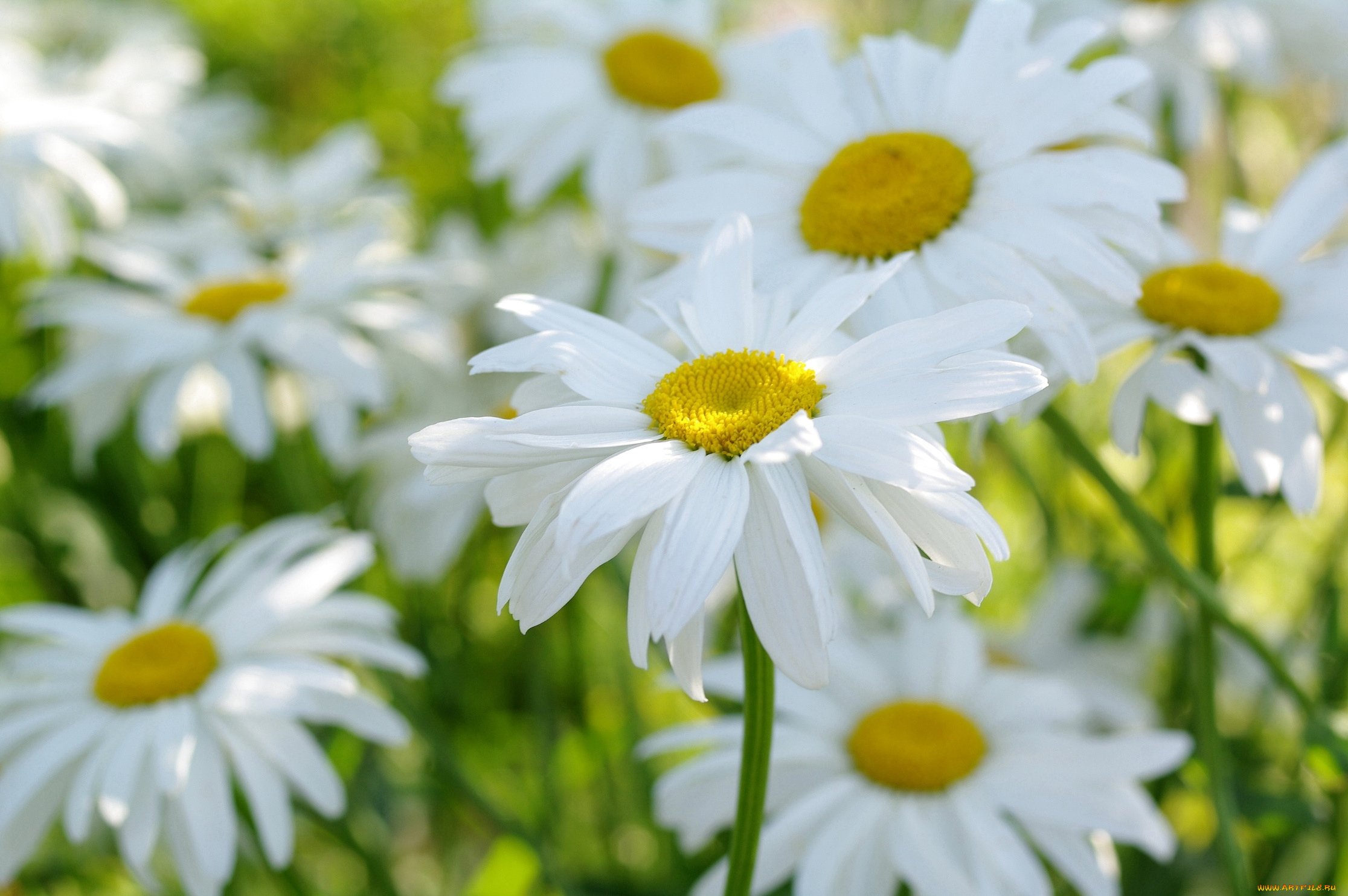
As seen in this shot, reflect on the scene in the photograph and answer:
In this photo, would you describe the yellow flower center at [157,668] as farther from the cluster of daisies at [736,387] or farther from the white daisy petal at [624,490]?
the white daisy petal at [624,490]

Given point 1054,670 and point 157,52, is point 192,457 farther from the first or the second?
point 1054,670

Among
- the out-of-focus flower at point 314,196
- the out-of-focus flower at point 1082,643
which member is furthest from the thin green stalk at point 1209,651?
the out-of-focus flower at point 314,196

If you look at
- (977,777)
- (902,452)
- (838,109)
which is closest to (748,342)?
(902,452)

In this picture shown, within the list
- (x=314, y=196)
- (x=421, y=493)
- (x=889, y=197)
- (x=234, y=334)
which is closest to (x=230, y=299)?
(x=234, y=334)

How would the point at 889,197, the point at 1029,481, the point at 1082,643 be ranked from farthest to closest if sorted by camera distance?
the point at 1082,643
the point at 1029,481
the point at 889,197

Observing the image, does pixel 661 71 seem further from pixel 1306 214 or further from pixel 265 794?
pixel 265 794
